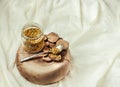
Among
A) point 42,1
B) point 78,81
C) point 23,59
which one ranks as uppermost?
point 42,1

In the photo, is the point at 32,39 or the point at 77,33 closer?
the point at 32,39

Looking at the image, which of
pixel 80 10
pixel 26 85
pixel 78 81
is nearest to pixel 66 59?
pixel 78 81

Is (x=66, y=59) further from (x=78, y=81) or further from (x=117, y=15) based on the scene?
(x=117, y=15)

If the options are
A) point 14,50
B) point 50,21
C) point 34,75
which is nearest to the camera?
point 34,75
